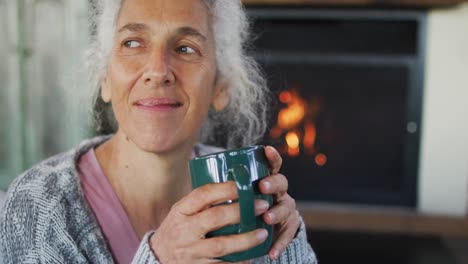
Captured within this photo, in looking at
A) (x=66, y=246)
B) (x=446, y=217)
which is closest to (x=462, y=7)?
(x=446, y=217)

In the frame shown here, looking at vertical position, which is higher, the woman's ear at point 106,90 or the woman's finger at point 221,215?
the woman's ear at point 106,90

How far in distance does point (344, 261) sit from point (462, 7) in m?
1.43

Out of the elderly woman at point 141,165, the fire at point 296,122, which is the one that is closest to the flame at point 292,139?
the fire at point 296,122

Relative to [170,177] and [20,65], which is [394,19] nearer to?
[20,65]

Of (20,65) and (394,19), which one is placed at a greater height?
(394,19)

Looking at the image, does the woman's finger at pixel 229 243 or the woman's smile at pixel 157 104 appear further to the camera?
the woman's smile at pixel 157 104

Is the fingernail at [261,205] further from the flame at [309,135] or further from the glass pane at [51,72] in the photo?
the flame at [309,135]

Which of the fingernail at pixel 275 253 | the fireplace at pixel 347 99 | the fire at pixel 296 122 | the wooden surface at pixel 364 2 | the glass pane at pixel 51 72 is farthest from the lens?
the fire at pixel 296 122

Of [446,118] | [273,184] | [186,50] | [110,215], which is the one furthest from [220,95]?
[446,118]

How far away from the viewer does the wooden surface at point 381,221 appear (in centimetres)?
290

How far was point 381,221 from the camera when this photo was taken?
2.94 m

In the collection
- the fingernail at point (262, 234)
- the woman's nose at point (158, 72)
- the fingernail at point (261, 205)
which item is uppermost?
the woman's nose at point (158, 72)

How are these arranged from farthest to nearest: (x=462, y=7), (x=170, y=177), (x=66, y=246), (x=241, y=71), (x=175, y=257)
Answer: (x=462, y=7), (x=241, y=71), (x=170, y=177), (x=66, y=246), (x=175, y=257)

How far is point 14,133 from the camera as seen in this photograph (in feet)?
9.70
